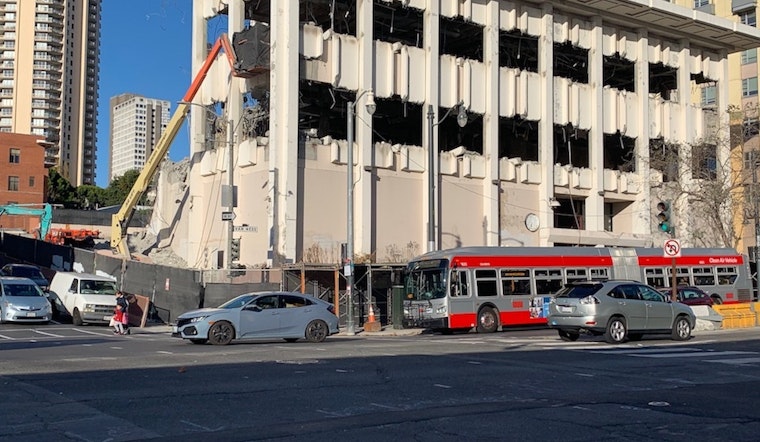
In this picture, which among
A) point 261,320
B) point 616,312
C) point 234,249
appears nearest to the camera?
point 616,312

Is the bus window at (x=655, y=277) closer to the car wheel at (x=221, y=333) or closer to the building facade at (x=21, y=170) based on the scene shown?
the car wheel at (x=221, y=333)

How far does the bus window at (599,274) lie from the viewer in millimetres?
33031

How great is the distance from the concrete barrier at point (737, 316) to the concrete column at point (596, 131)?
1787 centimetres

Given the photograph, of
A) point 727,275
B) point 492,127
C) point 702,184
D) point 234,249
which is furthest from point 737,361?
point 702,184

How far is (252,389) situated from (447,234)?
31.1 meters

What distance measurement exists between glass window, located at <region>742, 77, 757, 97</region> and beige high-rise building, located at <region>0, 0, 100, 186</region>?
12153 centimetres

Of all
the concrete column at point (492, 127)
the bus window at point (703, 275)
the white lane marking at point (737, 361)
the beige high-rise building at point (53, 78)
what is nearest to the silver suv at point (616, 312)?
the white lane marking at point (737, 361)

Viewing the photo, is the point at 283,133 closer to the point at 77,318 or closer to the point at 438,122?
the point at 438,122

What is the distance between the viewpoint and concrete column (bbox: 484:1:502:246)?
44688 mm

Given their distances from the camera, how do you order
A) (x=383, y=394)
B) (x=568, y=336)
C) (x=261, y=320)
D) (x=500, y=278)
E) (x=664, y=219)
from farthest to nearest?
1. (x=500, y=278)
2. (x=664, y=219)
3. (x=568, y=336)
4. (x=261, y=320)
5. (x=383, y=394)

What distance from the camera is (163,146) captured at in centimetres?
4741

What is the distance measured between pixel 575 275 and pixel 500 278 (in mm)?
3861

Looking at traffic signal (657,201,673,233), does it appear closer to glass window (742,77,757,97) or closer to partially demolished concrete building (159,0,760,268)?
partially demolished concrete building (159,0,760,268)

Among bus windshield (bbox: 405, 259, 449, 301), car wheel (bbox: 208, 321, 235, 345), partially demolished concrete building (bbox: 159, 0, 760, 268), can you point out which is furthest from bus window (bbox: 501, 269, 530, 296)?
car wheel (bbox: 208, 321, 235, 345)
